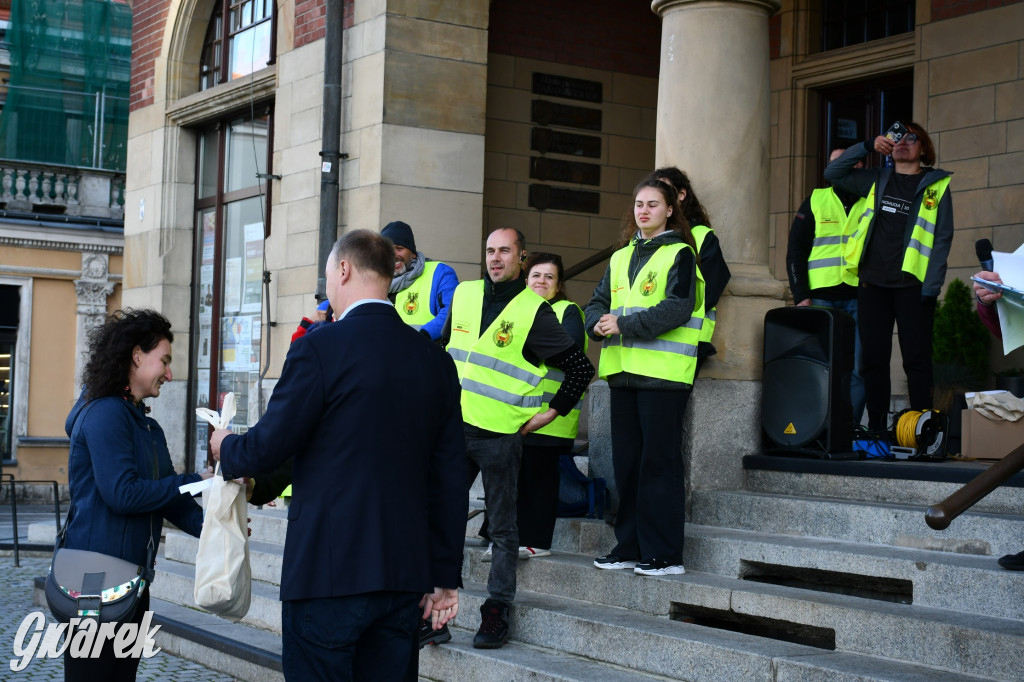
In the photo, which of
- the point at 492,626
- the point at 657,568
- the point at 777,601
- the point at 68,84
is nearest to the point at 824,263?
the point at 657,568

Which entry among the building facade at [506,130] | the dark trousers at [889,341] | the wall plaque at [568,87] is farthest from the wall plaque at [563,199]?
the dark trousers at [889,341]

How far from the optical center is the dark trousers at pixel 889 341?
7574mm

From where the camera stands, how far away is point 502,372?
6.64 metres

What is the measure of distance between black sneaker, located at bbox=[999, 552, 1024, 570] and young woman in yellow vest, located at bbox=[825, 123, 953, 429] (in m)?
2.22

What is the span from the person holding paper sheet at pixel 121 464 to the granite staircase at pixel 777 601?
6.60 feet

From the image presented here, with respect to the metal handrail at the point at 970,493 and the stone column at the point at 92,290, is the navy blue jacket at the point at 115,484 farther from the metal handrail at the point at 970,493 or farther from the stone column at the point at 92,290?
the stone column at the point at 92,290

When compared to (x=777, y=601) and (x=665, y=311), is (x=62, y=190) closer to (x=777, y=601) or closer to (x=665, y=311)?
(x=665, y=311)

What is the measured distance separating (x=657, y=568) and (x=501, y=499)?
0.83 metres

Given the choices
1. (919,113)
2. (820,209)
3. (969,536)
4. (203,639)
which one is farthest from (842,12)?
(203,639)

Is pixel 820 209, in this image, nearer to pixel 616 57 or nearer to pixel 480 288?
pixel 480 288

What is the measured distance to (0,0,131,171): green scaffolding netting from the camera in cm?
2497

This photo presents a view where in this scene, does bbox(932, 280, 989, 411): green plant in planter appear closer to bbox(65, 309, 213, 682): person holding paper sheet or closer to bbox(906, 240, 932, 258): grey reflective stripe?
bbox(906, 240, 932, 258): grey reflective stripe

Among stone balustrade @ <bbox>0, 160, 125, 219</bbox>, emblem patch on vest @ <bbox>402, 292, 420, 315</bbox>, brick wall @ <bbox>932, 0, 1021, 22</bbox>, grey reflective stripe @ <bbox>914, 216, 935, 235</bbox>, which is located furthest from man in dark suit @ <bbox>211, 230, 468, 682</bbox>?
stone balustrade @ <bbox>0, 160, 125, 219</bbox>

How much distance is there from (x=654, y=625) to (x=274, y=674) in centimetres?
218
